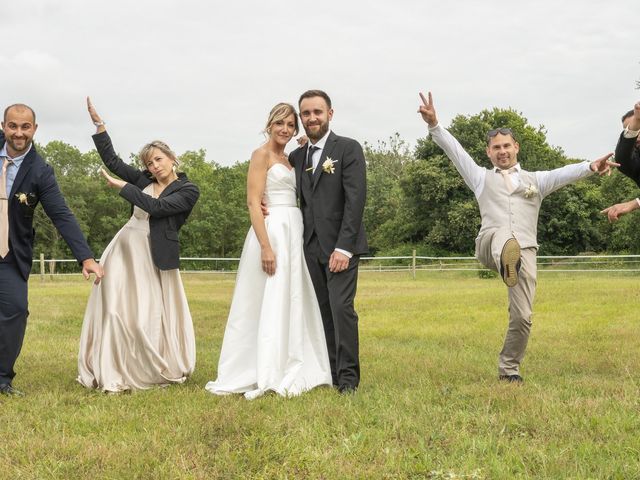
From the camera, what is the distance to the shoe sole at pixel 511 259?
655cm

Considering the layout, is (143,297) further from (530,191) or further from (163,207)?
(530,191)

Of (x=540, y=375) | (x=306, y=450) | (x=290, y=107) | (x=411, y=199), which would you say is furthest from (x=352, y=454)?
(x=411, y=199)

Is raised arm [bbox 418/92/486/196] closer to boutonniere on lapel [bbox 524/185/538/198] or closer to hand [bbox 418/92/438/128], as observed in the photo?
hand [bbox 418/92/438/128]

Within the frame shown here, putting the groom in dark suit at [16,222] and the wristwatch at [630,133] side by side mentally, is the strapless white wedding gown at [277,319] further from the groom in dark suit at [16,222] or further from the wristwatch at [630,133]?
the wristwatch at [630,133]

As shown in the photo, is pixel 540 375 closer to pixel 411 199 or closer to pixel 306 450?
pixel 306 450

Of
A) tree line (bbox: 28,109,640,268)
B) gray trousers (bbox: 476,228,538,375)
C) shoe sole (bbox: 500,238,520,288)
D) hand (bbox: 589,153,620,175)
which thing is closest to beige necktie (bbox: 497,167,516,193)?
gray trousers (bbox: 476,228,538,375)

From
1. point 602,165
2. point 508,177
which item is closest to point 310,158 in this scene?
point 508,177

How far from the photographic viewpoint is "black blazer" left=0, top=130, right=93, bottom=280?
6562mm

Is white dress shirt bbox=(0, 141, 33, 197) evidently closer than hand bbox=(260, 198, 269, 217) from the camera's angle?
Yes

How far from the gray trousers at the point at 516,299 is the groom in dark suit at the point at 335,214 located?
129cm

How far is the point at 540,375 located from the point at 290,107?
3.92 m

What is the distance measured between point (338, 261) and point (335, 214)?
0.46m

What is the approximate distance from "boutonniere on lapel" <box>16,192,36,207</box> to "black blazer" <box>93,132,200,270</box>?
2.62ft

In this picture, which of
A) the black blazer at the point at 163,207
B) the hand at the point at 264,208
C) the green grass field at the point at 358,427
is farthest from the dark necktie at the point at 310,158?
the green grass field at the point at 358,427
